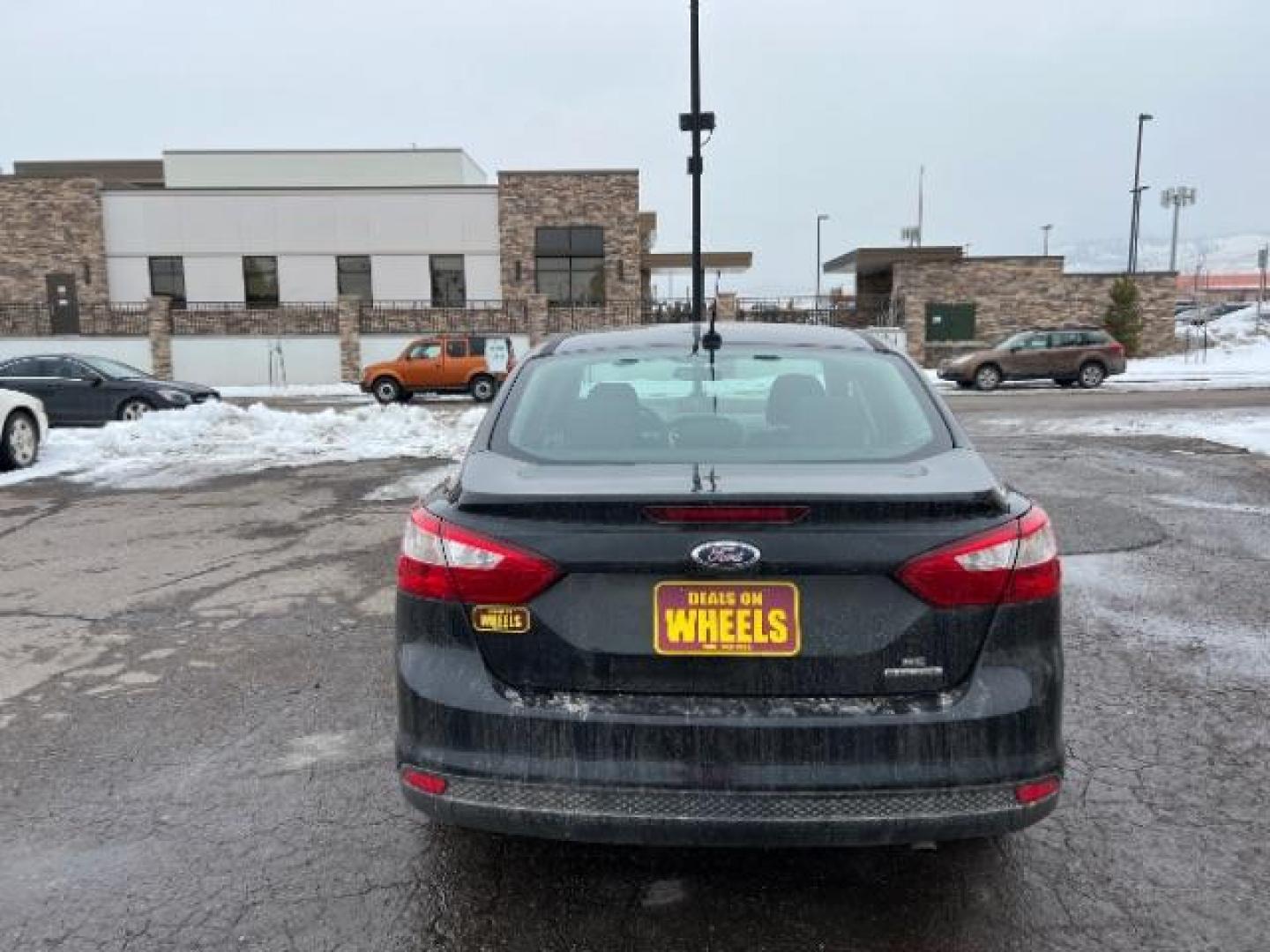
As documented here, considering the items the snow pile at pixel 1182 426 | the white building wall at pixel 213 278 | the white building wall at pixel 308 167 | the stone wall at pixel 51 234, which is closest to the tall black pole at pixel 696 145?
the snow pile at pixel 1182 426

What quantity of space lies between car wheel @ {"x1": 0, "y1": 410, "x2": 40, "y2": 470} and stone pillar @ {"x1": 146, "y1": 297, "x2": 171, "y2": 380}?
2300cm

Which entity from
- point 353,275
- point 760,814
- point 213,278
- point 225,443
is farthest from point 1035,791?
point 213,278

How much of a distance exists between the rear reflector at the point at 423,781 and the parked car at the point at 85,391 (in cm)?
1616

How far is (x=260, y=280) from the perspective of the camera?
122 ft

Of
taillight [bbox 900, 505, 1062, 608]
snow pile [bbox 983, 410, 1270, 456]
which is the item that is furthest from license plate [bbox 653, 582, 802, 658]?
snow pile [bbox 983, 410, 1270, 456]

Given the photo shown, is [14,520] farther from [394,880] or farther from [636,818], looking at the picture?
[636,818]

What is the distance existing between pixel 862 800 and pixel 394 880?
1.47 m

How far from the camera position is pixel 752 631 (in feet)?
8.26

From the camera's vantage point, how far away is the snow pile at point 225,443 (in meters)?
11.7

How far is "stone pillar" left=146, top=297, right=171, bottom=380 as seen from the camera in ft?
110

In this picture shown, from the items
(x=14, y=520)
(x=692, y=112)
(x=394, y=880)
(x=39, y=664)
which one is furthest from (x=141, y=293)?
(x=394, y=880)

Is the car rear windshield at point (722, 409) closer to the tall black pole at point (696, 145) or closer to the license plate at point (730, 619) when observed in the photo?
the license plate at point (730, 619)

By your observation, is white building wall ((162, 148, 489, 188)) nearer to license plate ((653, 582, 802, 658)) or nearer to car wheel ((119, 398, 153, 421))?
car wheel ((119, 398, 153, 421))

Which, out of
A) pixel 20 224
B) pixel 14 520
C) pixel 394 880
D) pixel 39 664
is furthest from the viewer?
pixel 20 224
